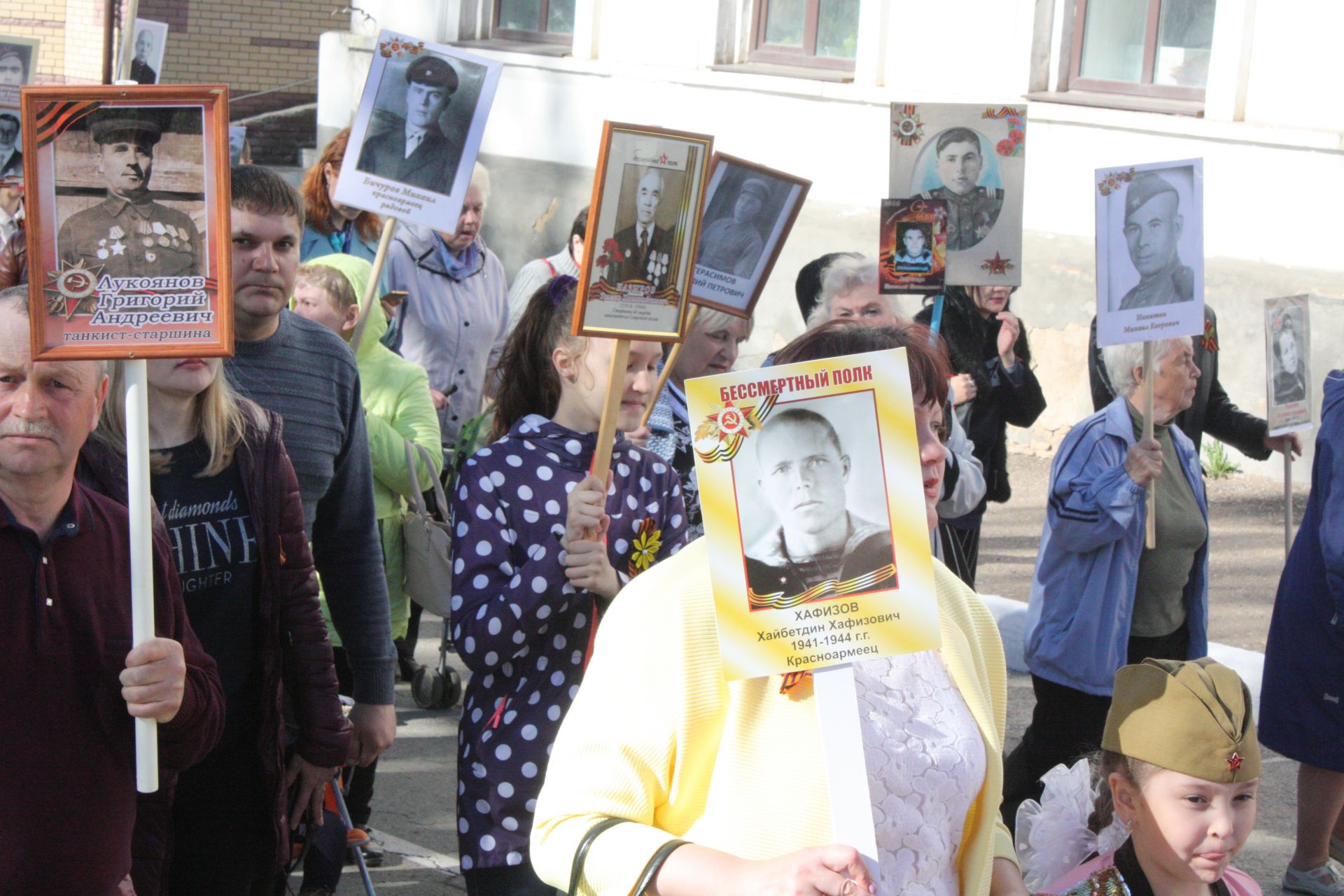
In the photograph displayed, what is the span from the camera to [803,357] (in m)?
2.12

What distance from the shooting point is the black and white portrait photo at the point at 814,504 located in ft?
6.19

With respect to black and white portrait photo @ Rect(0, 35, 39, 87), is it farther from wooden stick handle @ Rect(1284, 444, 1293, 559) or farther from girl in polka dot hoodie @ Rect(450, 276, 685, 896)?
wooden stick handle @ Rect(1284, 444, 1293, 559)

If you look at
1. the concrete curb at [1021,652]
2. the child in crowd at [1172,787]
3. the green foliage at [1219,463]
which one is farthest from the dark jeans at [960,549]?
the green foliage at [1219,463]

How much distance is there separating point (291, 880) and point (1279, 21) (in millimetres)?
8708

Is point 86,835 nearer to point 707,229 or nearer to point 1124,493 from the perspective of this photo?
point 707,229

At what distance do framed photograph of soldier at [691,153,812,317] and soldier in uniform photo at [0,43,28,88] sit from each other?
500 centimetres

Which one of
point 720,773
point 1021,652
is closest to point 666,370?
point 720,773

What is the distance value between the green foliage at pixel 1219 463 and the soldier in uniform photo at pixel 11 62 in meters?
7.65

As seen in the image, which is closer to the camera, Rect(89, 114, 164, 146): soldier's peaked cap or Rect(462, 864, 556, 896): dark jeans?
Rect(89, 114, 164, 146): soldier's peaked cap

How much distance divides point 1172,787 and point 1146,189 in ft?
9.42

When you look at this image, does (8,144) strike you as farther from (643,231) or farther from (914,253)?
(643,231)

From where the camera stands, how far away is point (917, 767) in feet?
6.55

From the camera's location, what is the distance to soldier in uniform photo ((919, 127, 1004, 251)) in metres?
5.84

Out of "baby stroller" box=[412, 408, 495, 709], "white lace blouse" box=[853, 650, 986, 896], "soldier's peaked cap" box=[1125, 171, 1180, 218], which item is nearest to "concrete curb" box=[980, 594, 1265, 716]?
"soldier's peaked cap" box=[1125, 171, 1180, 218]
